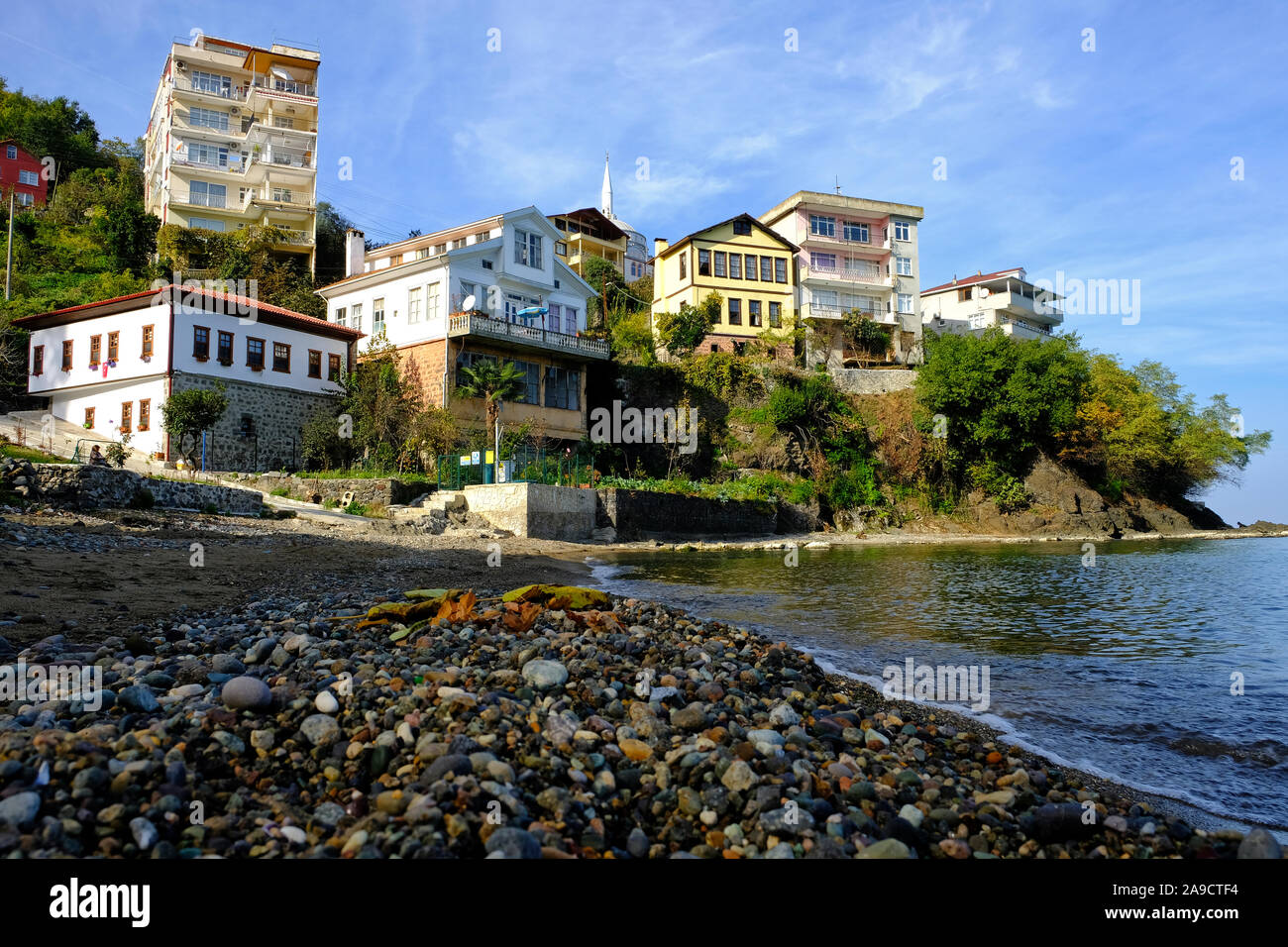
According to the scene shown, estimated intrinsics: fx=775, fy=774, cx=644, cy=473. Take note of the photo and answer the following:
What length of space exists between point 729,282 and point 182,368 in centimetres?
3151

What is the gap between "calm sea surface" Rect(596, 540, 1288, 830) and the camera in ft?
18.5

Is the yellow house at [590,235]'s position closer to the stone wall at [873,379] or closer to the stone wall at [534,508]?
the stone wall at [873,379]

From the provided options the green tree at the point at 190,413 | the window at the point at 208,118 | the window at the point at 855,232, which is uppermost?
the window at the point at 208,118

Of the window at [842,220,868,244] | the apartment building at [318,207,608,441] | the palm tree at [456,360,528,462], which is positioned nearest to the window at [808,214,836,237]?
the window at [842,220,868,244]

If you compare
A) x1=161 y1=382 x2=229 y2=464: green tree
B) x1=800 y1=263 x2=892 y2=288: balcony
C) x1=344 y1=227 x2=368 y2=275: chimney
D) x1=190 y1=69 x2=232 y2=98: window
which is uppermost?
x1=190 y1=69 x2=232 y2=98: window

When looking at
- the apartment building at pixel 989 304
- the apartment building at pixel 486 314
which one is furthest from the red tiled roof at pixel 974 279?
the apartment building at pixel 486 314

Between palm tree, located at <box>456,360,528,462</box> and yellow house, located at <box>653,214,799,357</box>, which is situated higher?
yellow house, located at <box>653,214,799,357</box>

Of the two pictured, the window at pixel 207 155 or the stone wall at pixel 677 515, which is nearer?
the stone wall at pixel 677 515

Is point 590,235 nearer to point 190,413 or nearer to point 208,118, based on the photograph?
point 208,118

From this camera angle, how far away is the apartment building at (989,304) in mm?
62281

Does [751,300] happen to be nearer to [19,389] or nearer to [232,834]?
[19,389]

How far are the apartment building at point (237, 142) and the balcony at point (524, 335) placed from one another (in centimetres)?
2212

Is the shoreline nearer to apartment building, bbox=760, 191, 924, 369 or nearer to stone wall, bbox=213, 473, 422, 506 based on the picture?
stone wall, bbox=213, 473, 422, 506

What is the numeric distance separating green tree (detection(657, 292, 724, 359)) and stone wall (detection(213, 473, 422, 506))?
20970 mm
